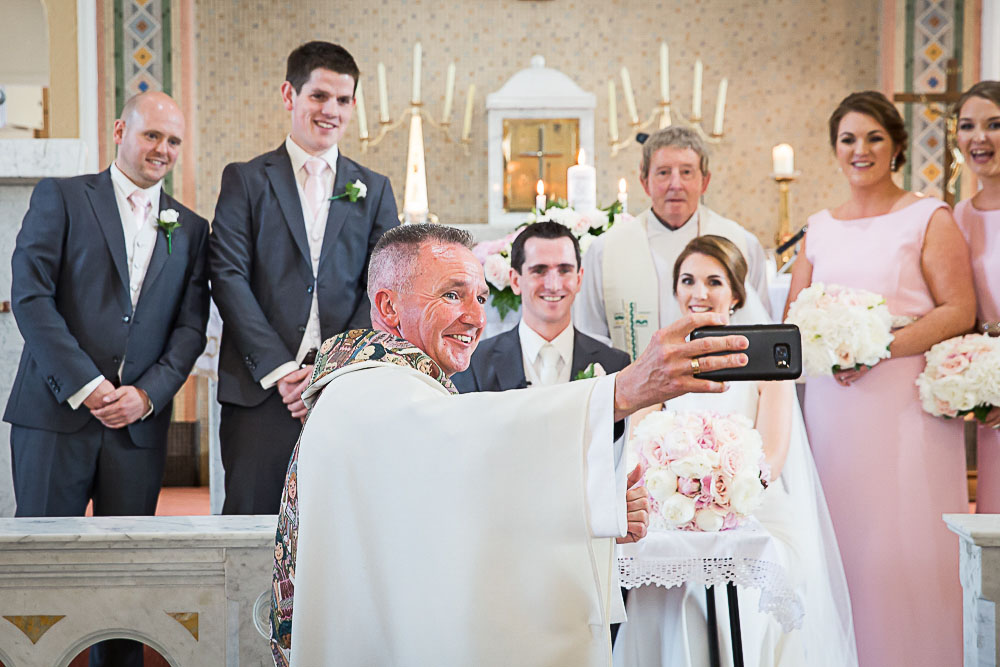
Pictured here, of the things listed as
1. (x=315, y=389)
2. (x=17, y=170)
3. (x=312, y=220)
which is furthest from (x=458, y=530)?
(x=17, y=170)

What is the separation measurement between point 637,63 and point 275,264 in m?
5.58

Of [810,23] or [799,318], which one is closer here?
[799,318]

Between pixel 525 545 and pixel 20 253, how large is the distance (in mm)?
2559

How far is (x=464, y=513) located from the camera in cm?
176

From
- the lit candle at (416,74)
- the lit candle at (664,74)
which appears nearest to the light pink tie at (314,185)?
the lit candle at (416,74)

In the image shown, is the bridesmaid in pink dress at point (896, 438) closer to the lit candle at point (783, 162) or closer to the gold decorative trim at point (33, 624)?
the gold decorative trim at point (33, 624)

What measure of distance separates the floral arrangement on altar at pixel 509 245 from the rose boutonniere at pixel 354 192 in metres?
0.66

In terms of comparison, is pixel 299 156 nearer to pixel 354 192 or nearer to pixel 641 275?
pixel 354 192

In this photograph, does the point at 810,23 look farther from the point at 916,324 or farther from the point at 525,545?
the point at 525,545

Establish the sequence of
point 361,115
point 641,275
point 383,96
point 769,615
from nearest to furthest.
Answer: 1. point 769,615
2. point 641,275
3. point 361,115
4. point 383,96

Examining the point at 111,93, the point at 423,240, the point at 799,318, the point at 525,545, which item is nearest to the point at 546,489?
the point at 525,545

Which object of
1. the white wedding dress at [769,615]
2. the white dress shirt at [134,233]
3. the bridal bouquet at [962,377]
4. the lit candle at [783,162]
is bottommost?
the white wedding dress at [769,615]

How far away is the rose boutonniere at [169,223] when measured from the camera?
363 centimetres

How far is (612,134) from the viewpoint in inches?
320
